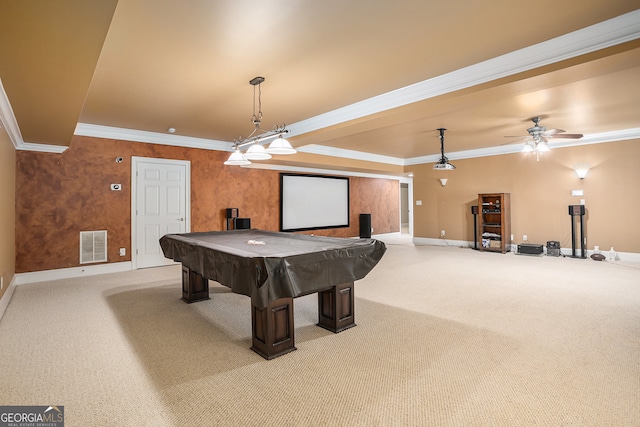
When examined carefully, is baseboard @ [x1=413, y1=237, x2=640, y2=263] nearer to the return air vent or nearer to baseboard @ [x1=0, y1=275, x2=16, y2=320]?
the return air vent

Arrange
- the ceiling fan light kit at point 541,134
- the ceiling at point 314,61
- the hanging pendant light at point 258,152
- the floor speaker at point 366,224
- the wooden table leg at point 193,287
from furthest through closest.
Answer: the floor speaker at point 366,224
the ceiling fan light kit at point 541,134
the wooden table leg at point 193,287
the hanging pendant light at point 258,152
the ceiling at point 314,61

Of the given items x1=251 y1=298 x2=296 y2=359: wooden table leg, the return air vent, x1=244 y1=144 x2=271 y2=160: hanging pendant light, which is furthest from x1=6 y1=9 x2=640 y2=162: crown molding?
x1=251 y1=298 x2=296 y2=359: wooden table leg

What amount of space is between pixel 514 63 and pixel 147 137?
5.75 m

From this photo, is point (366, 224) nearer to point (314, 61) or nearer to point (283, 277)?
point (314, 61)

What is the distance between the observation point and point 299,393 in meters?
2.00

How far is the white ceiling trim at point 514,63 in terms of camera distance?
2400mm

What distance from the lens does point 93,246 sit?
5.38m

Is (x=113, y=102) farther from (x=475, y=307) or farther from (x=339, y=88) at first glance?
(x=475, y=307)

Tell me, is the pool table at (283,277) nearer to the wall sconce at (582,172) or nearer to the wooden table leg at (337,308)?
the wooden table leg at (337,308)

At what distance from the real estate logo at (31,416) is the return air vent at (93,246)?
4.03 meters

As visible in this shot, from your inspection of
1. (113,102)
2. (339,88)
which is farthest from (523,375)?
(113,102)

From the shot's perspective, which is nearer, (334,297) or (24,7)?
(24,7)

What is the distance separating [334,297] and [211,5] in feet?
8.21

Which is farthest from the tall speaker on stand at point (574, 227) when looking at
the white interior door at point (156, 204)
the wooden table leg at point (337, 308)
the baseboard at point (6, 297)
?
the baseboard at point (6, 297)
